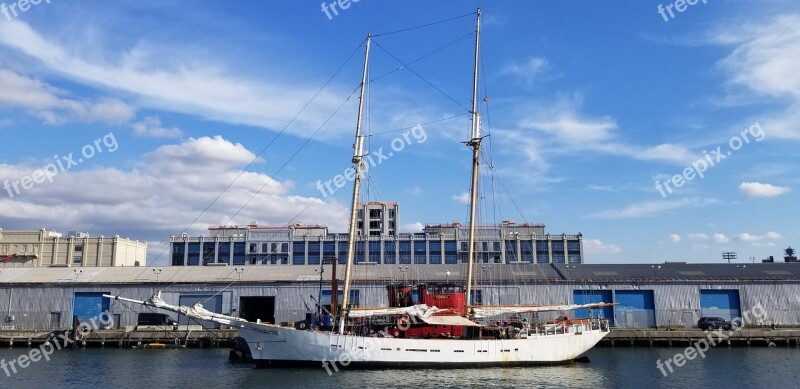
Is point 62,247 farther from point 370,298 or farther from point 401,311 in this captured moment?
point 401,311

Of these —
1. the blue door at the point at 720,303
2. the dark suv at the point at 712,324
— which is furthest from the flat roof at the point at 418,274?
the dark suv at the point at 712,324

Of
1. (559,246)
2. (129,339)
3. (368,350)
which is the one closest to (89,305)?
(129,339)

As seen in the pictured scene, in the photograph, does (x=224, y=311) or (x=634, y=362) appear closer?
(x=634, y=362)

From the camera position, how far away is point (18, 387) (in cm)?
3738

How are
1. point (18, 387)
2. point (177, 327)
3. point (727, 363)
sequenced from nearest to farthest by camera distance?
1. point (18, 387)
2. point (727, 363)
3. point (177, 327)

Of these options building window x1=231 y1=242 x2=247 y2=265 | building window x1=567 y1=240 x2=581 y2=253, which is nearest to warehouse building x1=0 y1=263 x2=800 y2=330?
building window x1=231 y1=242 x2=247 y2=265

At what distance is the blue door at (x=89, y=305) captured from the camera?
74188mm

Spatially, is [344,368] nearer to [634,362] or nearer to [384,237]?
[634,362]

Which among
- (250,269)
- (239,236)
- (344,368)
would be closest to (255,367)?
(344,368)

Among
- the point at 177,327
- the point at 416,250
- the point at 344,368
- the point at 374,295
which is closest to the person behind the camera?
the point at 344,368

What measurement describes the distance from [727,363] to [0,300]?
79.7 meters

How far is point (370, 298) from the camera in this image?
239ft

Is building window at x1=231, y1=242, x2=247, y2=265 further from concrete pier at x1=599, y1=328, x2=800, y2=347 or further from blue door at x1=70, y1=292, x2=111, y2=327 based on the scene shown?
concrete pier at x1=599, y1=328, x2=800, y2=347

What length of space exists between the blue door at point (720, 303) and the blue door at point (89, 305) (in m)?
71.8
